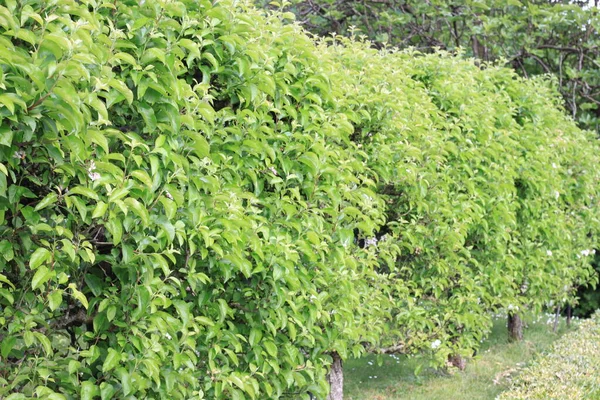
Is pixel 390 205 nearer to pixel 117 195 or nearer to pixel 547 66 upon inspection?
pixel 117 195

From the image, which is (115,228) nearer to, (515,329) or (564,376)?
(564,376)

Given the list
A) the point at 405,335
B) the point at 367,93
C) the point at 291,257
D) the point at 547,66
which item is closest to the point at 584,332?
the point at 405,335

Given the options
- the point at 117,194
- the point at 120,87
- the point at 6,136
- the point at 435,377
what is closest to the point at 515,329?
the point at 435,377

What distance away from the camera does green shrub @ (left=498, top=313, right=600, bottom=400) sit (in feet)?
15.6

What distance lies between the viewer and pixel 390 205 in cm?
542

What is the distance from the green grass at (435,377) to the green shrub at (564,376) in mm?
414

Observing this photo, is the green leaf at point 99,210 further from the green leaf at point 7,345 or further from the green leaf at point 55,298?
the green leaf at point 7,345

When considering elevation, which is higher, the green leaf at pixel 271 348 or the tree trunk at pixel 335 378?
the green leaf at pixel 271 348

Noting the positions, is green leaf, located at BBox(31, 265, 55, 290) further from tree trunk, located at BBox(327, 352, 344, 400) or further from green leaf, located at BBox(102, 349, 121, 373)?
tree trunk, located at BBox(327, 352, 344, 400)

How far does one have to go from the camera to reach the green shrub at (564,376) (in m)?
4.75

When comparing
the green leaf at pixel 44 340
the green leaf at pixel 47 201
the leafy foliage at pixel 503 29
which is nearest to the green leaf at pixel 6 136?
the green leaf at pixel 47 201

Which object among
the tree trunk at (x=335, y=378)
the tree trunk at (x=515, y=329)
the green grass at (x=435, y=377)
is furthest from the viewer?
the tree trunk at (x=515, y=329)

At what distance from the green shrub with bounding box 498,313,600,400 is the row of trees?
707mm

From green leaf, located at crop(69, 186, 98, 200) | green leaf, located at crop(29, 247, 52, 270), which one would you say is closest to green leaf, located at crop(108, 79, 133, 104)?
green leaf, located at crop(69, 186, 98, 200)
